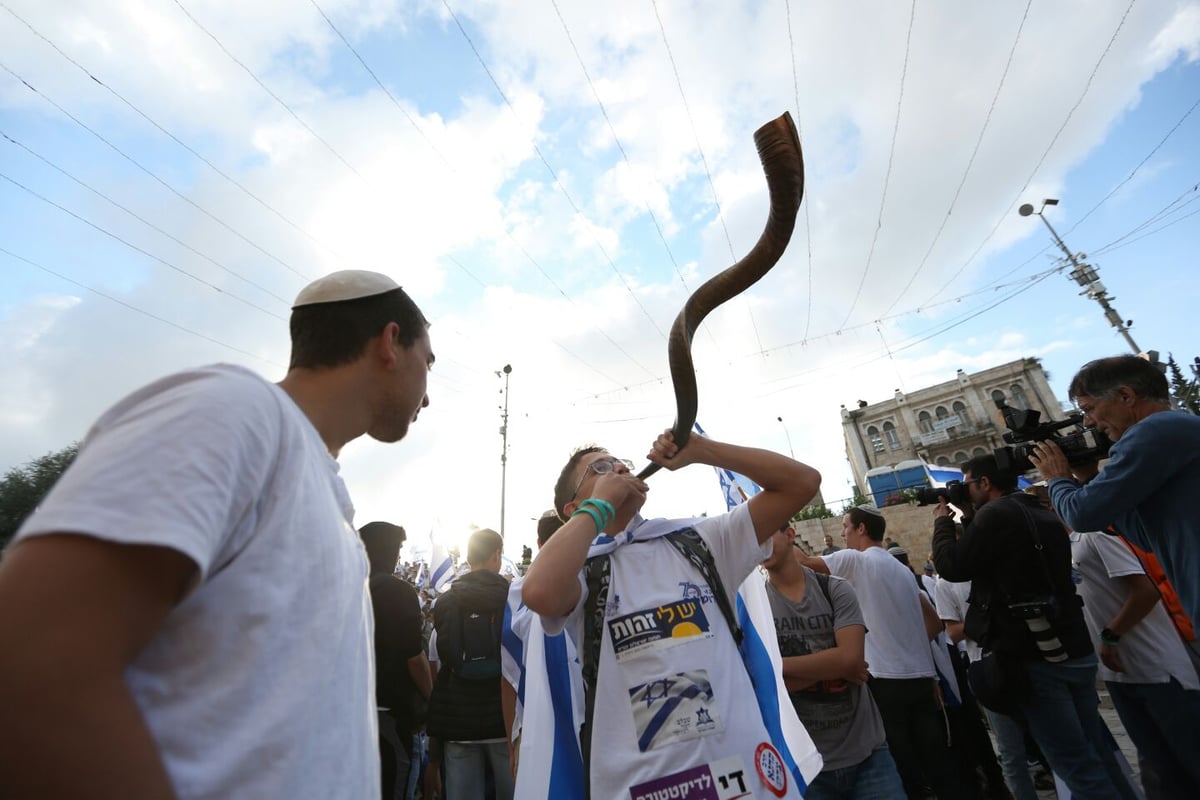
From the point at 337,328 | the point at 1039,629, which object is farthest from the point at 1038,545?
the point at 337,328

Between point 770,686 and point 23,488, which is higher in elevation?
point 23,488

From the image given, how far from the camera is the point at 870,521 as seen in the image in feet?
15.0

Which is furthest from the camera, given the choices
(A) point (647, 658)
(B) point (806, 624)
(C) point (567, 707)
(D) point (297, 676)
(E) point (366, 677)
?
(B) point (806, 624)

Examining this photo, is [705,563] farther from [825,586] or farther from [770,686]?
[825,586]

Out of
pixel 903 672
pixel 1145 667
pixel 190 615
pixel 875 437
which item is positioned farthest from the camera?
pixel 875 437

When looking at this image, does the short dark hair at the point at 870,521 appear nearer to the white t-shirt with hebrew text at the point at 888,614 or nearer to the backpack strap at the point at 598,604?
the white t-shirt with hebrew text at the point at 888,614

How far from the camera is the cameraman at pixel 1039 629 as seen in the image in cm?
313

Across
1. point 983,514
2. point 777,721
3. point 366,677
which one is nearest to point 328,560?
point 366,677

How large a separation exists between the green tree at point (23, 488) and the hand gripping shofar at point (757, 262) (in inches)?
723

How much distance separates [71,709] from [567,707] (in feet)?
5.68

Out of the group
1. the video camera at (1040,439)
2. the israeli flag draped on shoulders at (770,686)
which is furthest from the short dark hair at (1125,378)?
the israeli flag draped on shoulders at (770,686)

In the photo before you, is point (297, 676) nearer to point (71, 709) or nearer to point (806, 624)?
point (71, 709)

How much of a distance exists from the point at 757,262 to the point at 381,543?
11.5ft

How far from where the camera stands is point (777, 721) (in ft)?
6.89
